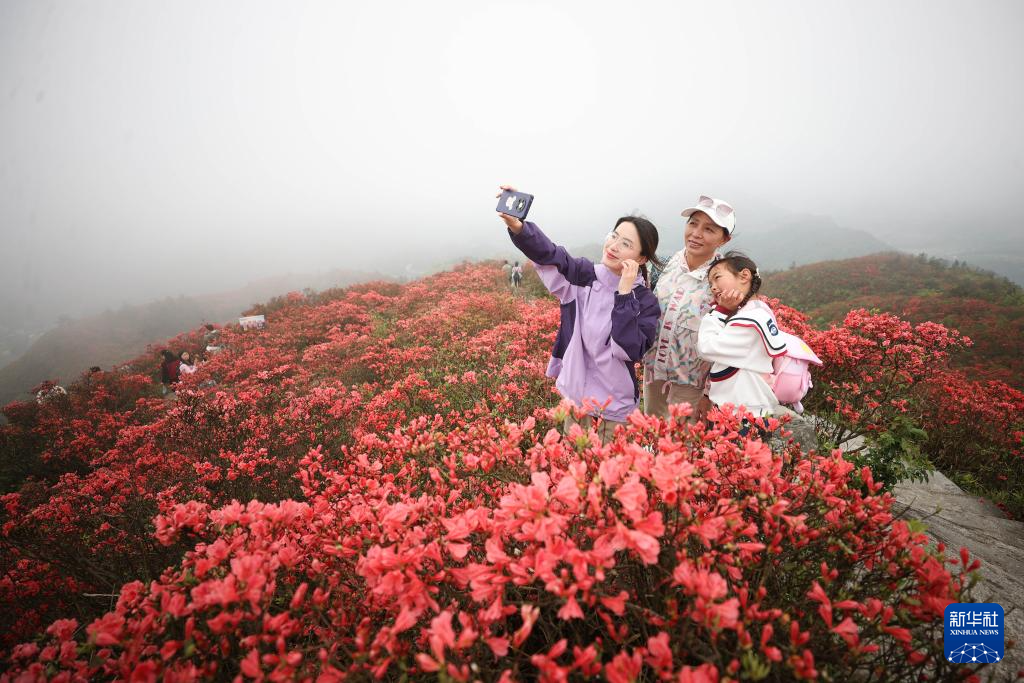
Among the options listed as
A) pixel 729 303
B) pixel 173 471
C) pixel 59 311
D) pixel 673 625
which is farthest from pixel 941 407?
pixel 59 311

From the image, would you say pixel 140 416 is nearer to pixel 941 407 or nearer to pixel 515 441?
pixel 515 441

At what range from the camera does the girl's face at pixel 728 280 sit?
2689 mm

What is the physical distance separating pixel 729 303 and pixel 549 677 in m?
2.54

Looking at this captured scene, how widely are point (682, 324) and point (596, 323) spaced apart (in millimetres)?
728

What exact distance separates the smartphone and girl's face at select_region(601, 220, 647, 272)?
0.69 meters

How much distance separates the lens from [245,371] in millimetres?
9266

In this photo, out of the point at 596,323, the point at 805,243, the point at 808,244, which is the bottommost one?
the point at 808,244

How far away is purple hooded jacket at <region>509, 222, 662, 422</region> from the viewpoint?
8.50 ft

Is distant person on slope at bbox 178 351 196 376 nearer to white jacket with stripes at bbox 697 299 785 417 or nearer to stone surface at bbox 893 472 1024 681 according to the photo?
white jacket with stripes at bbox 697 299 785 417

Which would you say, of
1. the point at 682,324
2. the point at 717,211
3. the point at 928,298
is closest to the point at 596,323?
the point at 682,324

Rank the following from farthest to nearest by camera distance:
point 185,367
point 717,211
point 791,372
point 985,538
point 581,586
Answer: point 185,367 < point 985,538 < point 717,211 < point 791,372 < point 581,586

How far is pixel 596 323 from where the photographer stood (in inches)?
112

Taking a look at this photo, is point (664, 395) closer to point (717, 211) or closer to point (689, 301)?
point (689, 301)

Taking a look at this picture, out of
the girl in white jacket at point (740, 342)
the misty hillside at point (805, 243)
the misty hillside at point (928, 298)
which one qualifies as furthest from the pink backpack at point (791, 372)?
the misty hillside at point (805, 243)
